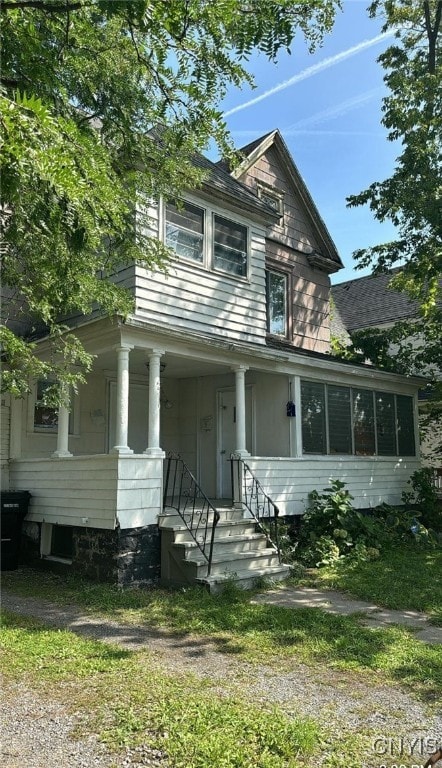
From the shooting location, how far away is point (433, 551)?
10.3 meters

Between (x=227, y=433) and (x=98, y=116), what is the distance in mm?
6276

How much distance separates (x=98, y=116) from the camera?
6.62m

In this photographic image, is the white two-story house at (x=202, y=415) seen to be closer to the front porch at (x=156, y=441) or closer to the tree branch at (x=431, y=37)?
the front porch at (x=156, y=441)

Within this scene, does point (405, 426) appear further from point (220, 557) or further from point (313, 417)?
point (220, 557)

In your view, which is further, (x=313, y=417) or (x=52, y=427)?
(x=313, y=417)

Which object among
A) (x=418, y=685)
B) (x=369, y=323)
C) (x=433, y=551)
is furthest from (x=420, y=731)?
(x=369, y=323)

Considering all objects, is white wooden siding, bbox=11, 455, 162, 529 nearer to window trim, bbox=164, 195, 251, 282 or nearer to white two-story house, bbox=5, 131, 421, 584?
white two-story house, bbox=5, 131, 421, 584

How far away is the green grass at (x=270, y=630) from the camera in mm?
Result: 4754

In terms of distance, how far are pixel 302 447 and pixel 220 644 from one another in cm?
555

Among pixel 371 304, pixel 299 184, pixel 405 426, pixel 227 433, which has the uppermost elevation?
pixel 299 184

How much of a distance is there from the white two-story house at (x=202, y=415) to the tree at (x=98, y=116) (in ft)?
3.74

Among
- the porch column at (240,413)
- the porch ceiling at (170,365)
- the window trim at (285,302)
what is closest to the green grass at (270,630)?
the porch column at (240,413)

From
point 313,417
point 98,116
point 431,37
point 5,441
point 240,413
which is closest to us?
point 98,116

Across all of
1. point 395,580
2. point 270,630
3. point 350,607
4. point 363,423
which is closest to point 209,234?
point 363,423
